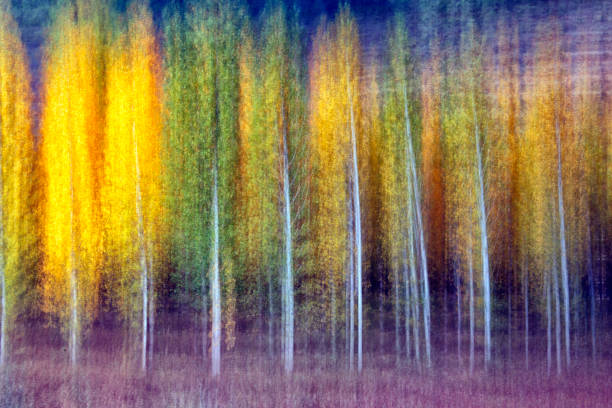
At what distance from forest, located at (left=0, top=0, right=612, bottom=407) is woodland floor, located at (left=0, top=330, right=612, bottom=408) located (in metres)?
0.08

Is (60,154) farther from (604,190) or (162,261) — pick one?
(604,190)

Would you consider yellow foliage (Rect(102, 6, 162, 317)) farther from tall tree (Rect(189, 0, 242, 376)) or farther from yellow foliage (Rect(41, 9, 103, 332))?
tall tree (Rect(189, 0, 242, 376))

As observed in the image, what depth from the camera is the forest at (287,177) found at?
10.8m

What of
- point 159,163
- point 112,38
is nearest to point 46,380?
point 159,163

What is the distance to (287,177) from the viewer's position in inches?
436

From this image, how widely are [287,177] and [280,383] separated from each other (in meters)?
3.85

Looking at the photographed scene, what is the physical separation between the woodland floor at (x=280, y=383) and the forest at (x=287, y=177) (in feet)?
0.25

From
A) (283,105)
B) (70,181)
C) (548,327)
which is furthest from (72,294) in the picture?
(548,327)

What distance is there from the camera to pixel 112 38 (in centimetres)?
1285

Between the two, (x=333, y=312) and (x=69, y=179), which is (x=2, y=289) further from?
(x=333, y=312)

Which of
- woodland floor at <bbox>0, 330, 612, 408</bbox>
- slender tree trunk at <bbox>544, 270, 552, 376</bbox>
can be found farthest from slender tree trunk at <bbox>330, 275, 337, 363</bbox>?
slender tree trunk at <bbox>544, 270, 552, 376</bbox>

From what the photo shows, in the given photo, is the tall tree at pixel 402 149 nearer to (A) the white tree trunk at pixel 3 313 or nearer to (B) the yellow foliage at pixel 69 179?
(B) the yellow foliage at pixel 69 179

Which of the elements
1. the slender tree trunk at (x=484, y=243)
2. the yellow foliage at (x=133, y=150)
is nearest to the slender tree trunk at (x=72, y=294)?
the yellow foliage at (x=133, y=150)

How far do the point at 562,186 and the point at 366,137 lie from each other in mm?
4316
